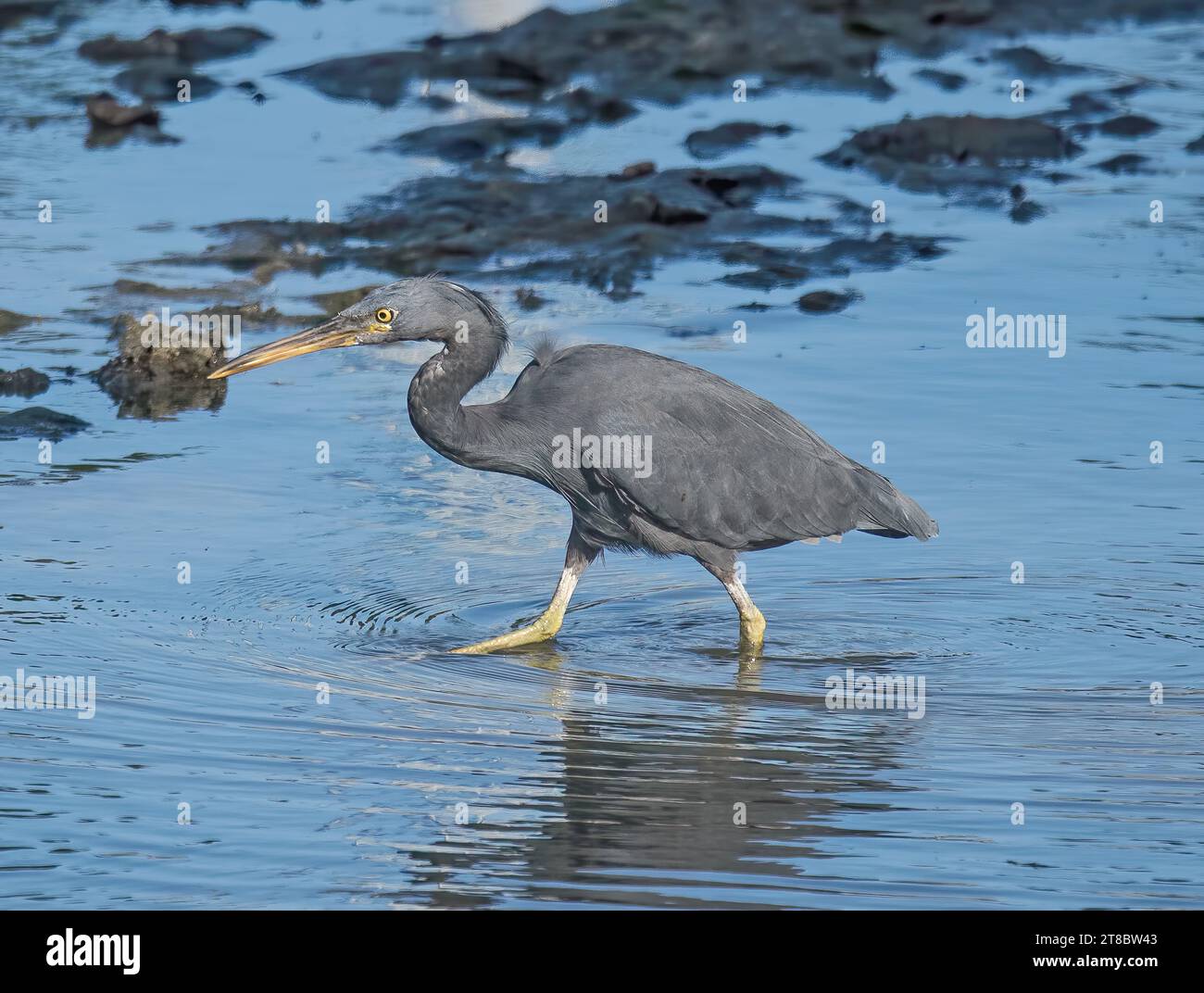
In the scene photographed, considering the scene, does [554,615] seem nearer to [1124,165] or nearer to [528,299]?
Answer: [528,299]

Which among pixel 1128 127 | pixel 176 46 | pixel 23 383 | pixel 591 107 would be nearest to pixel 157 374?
pixel 23 383

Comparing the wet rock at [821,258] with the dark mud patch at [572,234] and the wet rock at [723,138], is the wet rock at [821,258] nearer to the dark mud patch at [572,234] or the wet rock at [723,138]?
the dark mud patch at [572,234]

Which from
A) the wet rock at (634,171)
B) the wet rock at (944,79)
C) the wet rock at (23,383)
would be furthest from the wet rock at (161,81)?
the wet rock at (23,383)

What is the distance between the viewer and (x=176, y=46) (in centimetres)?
2191

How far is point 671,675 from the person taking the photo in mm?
8711

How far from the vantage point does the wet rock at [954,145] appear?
1789 centimetres

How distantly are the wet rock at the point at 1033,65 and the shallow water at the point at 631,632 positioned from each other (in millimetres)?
5635

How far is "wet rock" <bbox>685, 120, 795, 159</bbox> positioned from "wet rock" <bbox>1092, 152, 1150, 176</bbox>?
2914 mm

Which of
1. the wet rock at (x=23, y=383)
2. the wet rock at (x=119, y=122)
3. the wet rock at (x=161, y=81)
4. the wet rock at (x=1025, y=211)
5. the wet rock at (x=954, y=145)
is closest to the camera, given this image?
the wet rock at (x=23, y=383)

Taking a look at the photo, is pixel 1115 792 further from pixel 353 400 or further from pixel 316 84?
pixel 316 84

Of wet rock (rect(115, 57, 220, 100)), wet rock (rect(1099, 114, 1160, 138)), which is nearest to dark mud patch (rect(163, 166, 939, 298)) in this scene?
wet rock (rect(1099, 114, 1160, 138))

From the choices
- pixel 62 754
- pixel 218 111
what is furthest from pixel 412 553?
pixel 218 111

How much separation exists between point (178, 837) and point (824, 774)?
2287 millimetres
